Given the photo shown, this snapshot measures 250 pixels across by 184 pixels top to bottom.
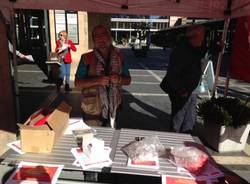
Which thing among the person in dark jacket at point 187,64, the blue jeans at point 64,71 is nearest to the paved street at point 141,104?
the blue jeans at point 64,71

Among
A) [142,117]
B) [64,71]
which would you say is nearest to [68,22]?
[64,71]

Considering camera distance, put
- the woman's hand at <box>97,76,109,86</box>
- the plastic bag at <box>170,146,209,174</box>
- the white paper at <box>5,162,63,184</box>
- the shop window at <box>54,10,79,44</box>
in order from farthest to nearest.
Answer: the shop window at <box>54,10,79,44</box>
the woman's hand at <box>97,76,109,86</box>
the plastic bag at <box>170,146,209,174</box>
the white paper at <box>5,162,63,184</box>

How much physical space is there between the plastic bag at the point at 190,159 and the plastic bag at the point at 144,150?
0.14 metres

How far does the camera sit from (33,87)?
8359mm

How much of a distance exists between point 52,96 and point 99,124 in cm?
449

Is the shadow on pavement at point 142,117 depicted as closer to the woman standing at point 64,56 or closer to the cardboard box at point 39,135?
the woman standing at point 64,56

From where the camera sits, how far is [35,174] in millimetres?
1897

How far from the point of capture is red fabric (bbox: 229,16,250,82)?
367 centimetres

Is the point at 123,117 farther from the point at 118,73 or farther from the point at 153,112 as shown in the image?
the point at 118,73

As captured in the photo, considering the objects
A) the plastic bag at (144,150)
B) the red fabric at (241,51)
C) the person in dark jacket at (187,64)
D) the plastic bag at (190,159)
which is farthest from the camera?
the red fabric at (241,51)

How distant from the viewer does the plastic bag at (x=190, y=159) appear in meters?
2.00

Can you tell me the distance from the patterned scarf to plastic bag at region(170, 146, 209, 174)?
3.63 feet

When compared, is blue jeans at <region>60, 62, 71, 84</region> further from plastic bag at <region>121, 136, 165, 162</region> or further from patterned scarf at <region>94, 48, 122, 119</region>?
plastic bag at <region>121, 136, 165, 162</region>

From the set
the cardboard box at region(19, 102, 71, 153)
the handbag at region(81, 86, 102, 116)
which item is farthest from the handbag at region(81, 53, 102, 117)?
the cardboard box at region(19, 102, 71, 153)
